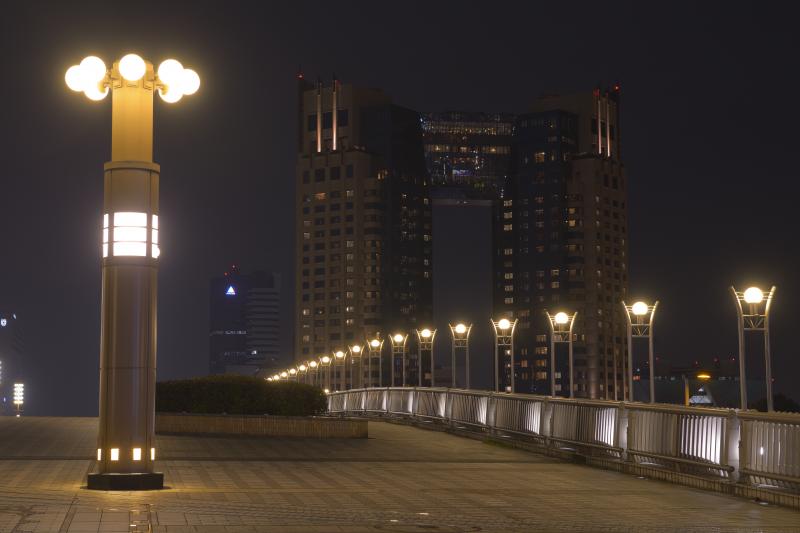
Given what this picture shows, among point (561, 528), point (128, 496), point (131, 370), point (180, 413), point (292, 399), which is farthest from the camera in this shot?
point (292, 399)

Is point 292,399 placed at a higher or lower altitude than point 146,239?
lower

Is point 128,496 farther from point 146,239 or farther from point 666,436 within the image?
point 666,436

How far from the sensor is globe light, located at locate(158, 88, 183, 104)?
1494 centimetres

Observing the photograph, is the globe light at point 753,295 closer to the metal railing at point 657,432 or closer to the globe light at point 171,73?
the metal railing at point 657,432

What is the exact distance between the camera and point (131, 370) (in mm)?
14414

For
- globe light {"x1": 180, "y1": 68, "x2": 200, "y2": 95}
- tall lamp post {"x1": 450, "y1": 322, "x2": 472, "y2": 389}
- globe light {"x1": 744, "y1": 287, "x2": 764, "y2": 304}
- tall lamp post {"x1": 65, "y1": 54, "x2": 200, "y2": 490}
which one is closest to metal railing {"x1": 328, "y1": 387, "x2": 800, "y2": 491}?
globe light {"x1": 744, "y1": 287, "x2": 764, "y2": 304}

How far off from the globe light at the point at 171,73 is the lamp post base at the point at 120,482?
468 cm

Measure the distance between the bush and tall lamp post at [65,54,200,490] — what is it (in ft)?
42.1

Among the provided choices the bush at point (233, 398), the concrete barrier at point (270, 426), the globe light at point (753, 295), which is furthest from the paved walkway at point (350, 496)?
the globe light at point (753, 295)

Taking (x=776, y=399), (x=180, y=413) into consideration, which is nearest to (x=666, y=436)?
(x=180, y=413)

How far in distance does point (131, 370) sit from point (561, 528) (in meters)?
5.59

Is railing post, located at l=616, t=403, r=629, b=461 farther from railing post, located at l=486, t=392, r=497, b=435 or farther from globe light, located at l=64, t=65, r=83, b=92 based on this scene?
globe light, located at l=64, t=65, r=83, b=92

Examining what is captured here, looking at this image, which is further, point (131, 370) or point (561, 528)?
point (131, 370)

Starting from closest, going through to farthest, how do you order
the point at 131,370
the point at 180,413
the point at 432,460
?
the point at 131,370 < the point at 432,460 < the point at 180,413
